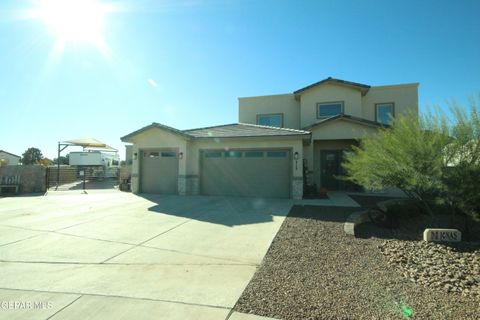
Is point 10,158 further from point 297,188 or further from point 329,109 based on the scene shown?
point 329,109

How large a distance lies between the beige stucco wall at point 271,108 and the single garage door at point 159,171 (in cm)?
675

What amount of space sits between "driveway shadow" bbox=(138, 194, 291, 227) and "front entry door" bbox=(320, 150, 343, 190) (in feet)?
20.7

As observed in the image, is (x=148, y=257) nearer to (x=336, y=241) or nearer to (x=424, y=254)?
(x=336, y=241)

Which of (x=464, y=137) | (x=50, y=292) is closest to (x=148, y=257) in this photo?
(x=50, y=292)

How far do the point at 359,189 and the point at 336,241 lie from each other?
36.6ft

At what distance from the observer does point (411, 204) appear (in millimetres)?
7969

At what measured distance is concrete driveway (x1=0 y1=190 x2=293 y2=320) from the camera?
326 cm

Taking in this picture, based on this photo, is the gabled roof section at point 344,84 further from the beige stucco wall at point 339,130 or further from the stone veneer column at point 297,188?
the stone veneer column at point 297,188

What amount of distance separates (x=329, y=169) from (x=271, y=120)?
5.24 m

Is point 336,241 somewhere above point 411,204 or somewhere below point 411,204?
below

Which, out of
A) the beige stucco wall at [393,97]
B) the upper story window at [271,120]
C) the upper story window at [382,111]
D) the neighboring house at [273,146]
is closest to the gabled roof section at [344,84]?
the neighboring house at [273,146]

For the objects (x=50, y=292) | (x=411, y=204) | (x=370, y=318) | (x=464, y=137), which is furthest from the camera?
(x=411, y=204)

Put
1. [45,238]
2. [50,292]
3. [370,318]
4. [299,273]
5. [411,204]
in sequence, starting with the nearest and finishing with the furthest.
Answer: [370,318]
[50,292]
[299,273]
[45,238]
[411,204]

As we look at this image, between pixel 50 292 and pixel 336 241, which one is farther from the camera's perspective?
pixel 336 241
